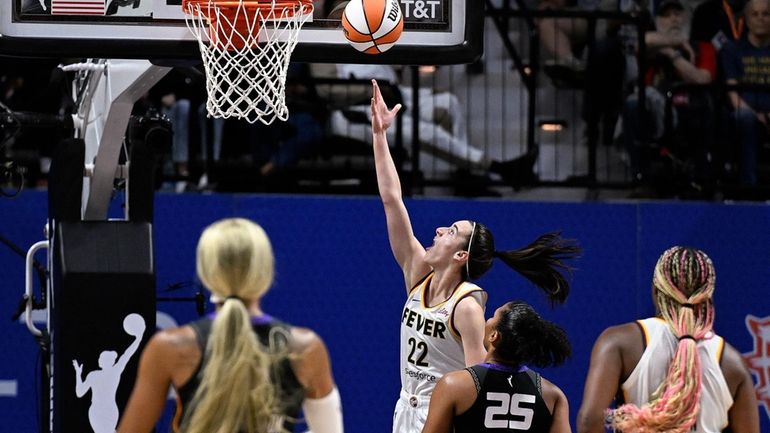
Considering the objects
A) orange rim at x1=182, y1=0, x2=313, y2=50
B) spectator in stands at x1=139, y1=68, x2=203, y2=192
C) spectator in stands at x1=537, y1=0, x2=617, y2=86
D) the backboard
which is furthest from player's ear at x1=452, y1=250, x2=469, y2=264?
spectator in stands at x1=537, y1=0, x2=617, y2=86

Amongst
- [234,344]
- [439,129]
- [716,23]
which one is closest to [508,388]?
[234,344]

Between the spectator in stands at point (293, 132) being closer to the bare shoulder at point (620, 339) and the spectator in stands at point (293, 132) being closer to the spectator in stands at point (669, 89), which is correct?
the spectator in stands at point (669, 89)

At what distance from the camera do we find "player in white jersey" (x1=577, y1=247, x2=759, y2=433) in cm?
470

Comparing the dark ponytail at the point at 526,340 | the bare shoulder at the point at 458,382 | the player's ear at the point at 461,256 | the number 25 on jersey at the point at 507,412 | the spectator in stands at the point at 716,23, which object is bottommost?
the number 25 on jersey at the point at 507,412

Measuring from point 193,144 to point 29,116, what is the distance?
1.71m

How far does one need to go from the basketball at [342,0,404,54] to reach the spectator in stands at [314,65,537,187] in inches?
142

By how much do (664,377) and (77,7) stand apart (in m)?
3.25

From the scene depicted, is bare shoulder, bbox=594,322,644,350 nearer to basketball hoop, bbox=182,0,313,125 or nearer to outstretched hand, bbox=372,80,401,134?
basketball hoop, bbox=182,0,313,125

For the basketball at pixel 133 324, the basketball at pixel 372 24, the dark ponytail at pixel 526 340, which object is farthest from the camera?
the basketball at pixel 133 324

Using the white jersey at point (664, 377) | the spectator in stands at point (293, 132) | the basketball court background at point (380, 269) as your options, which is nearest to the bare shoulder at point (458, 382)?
the white jersey at point (664, 377)

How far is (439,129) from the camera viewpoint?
9.98 m

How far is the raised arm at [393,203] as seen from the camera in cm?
682

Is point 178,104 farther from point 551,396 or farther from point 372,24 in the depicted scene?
point 551,396

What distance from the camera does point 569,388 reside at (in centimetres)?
938
